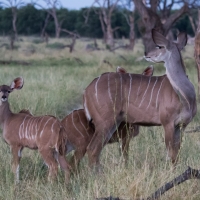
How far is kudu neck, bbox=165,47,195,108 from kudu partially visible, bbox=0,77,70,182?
1.10m

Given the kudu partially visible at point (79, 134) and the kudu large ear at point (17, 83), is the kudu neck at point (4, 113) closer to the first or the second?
the kudu large ear at point (17, 83)

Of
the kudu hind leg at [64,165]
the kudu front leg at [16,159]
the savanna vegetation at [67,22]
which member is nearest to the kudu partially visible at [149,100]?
the kudu hind leg at [64,165]

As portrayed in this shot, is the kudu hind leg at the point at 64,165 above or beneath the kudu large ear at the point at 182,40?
beneath

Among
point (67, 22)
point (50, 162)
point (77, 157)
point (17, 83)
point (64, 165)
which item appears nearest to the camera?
point (50, 162)

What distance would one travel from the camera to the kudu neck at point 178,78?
4.75 metres

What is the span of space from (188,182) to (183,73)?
1.30m

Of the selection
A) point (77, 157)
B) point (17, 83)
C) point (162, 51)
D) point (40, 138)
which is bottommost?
point (77, 157)

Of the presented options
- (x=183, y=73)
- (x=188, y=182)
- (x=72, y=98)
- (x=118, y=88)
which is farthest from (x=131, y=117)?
(x=72, y=98)

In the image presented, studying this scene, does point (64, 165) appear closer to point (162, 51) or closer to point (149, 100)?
point (149, 100)

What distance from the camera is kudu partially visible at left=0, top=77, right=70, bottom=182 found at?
167 inches

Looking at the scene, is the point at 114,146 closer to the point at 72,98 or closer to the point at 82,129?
the point at 82,129

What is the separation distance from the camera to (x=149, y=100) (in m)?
4.90

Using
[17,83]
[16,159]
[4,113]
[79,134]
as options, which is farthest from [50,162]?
[17,83]

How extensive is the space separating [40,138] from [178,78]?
1.35m
